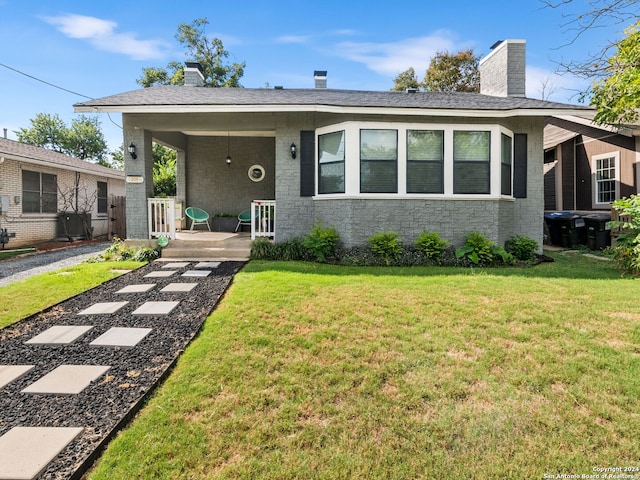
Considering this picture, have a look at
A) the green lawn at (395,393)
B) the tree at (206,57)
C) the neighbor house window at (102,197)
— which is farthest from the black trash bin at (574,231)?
the tree at (206,57)

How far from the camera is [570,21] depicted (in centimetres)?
522

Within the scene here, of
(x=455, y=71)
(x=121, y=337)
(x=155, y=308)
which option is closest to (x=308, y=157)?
(x=155, y=308)

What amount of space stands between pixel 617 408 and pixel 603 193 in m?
11.4

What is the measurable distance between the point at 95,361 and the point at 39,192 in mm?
11113

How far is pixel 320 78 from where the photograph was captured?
11453 millimetres

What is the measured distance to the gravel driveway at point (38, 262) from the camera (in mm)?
6332

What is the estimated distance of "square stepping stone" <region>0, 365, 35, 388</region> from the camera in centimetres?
258

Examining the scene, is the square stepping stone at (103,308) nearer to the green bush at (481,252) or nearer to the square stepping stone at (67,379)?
the square stepping stone at (67,379)

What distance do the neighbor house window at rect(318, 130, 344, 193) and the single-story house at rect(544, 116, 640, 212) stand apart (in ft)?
23.2

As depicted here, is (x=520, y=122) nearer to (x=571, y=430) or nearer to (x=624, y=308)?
(x=624, y=308)

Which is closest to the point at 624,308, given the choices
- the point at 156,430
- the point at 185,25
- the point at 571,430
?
the point at 571,430

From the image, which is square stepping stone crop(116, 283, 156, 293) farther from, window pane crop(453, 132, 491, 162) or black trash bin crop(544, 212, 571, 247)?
black trash bin crop(544, 212, 571, 247)

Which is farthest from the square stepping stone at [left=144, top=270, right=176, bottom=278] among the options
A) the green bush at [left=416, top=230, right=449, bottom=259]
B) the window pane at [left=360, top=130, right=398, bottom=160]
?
the green bush at [left=416, top=230, right=449, bottom=259]

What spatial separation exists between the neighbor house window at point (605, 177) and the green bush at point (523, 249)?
17.9 ft
